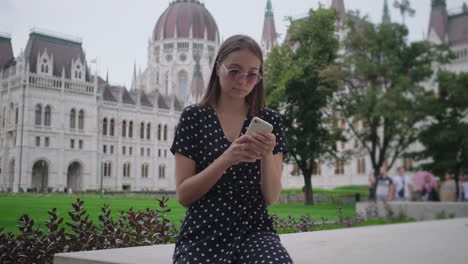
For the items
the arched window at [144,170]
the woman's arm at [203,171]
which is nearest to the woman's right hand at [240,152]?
the woman's arm at [203,171]

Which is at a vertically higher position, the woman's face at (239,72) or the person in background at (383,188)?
the woman's face at (239,72)

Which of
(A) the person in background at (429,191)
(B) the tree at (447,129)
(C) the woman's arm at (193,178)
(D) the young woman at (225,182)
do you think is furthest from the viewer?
(B) the tree at (447,129)

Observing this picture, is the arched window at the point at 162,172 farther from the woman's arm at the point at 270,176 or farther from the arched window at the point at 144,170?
the woman's arm at the point at 270,176

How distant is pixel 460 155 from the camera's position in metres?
22.6

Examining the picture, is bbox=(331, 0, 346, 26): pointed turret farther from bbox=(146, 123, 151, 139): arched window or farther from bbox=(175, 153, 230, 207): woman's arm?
bbox=(175, 153, 230, 207): woman's arm

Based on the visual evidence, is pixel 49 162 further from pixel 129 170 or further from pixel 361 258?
pixel 361 258

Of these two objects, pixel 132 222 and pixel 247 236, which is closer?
pixel 247 236

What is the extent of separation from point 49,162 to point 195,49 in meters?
3.54

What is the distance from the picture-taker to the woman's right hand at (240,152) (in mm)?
2465

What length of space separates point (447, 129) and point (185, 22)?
54.0 feet

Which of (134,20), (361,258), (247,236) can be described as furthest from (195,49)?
(247,236)

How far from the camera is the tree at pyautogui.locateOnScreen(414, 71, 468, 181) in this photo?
21.8 m

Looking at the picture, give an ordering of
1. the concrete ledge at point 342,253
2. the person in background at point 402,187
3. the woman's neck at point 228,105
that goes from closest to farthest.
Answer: the woman's neck at point 228,105 → the concrete ledge at point 342,253 → the person in background at point 402,187

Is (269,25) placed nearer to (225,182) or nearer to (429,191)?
(429,191)
